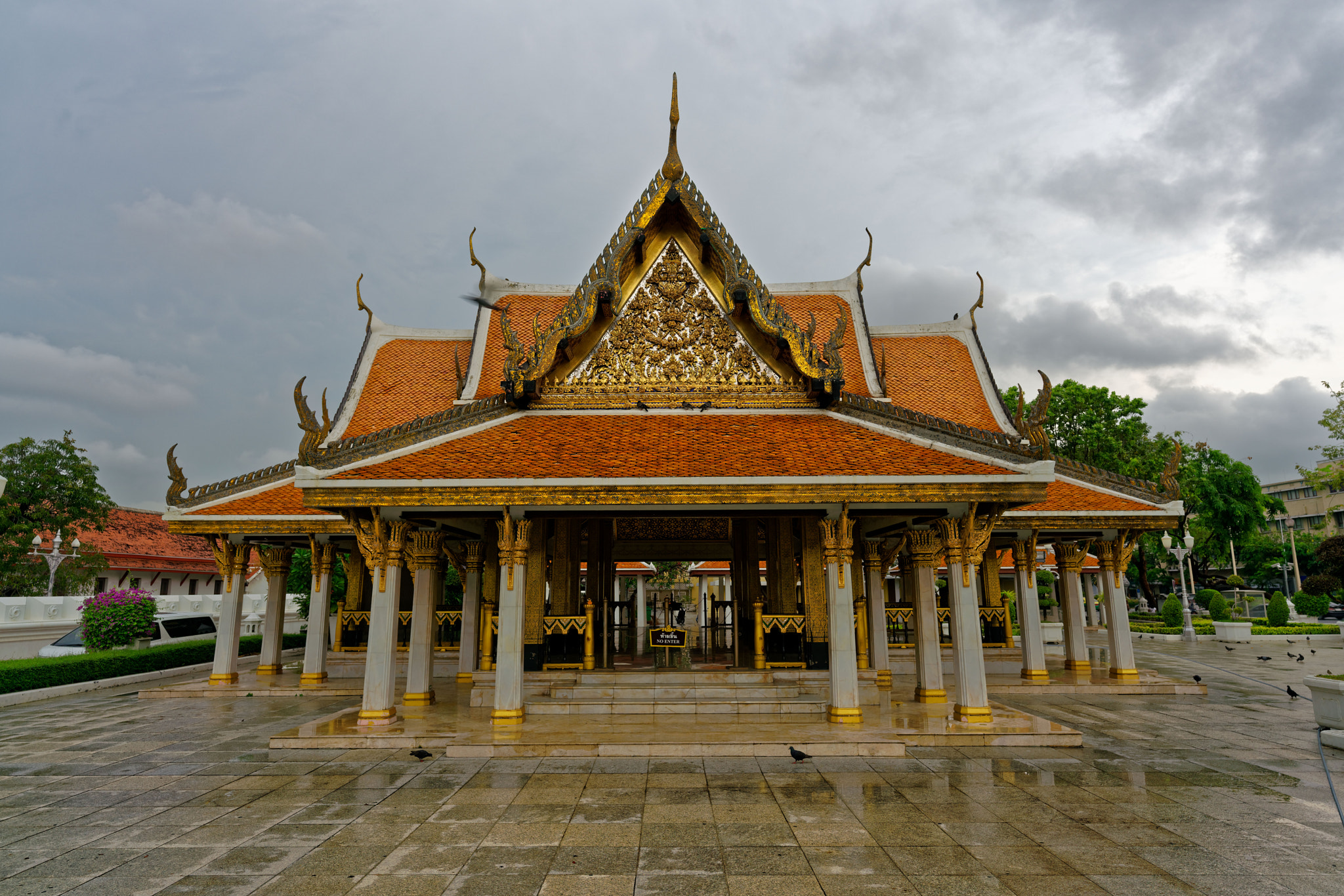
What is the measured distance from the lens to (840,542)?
381 inches

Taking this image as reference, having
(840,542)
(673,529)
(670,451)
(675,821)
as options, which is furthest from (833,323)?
(675,821)

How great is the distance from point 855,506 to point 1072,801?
4.50 metres

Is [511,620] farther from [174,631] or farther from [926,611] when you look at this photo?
[174,631]

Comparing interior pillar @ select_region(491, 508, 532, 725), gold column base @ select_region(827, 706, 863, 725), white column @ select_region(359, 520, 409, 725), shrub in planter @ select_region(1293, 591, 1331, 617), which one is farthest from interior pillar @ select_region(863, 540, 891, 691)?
shrub in planter @ select_region(1293, 591, 1331, 617)

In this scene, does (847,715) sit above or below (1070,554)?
below

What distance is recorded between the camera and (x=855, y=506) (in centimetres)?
1001

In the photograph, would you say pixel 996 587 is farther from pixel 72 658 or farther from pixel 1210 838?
pixel 72 658

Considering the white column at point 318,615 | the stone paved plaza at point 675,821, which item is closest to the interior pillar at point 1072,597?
the stone paved plaza at point 675,821

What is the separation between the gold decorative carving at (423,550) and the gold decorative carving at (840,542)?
635cm

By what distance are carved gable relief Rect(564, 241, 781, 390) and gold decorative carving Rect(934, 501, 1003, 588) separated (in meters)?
3.59

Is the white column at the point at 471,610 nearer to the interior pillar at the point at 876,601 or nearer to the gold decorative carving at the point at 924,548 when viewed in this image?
the interior pillar at the point at 876,601

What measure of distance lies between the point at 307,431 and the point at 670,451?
Answer: 512cm

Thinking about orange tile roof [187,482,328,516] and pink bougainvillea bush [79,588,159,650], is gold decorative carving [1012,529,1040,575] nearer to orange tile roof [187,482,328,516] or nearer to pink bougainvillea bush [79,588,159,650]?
orange tile roof [187,482,328,516]

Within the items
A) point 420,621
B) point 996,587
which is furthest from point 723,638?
point 420,621
